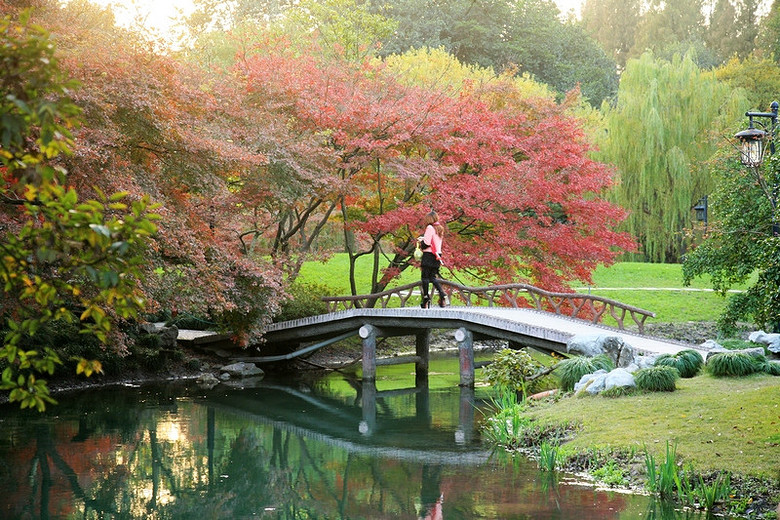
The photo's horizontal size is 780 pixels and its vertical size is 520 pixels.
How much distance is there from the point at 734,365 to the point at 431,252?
229 inches

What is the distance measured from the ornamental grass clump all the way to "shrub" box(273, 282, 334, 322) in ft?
24.4

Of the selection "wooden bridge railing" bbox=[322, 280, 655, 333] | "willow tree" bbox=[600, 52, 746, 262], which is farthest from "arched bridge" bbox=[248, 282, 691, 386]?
"willow tree" bbox=[600, 52, 746, 262]

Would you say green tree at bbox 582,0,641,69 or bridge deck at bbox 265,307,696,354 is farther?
green tree at bbox 582,0,641,69

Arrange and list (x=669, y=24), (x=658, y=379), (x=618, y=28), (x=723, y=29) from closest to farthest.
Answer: (x=658, y=379), (x=723, y=29), (x=669, y=24), (x=618, y=28)

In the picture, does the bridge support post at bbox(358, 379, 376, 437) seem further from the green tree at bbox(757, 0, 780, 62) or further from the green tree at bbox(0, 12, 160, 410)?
the green tree at bbox(757, 0, 780, 62)

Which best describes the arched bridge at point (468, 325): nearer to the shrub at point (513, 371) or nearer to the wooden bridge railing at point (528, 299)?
the wooden bridge railing at point (528, 299)

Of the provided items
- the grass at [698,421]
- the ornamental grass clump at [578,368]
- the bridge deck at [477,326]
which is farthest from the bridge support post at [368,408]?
the ornamental grass clump at [578,368]

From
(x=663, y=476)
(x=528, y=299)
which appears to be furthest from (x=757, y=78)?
(x=663, y=476)

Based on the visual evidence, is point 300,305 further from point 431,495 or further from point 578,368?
point 431,495

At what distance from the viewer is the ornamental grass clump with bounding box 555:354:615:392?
11.8m

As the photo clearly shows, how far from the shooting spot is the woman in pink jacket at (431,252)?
48.2 feet

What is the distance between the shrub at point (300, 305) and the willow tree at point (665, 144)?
11.9 metres

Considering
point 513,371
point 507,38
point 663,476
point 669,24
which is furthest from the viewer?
point 669,24

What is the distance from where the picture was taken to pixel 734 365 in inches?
419
